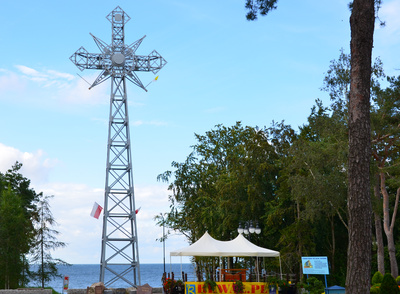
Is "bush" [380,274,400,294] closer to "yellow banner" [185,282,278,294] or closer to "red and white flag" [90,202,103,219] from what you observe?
"yellow banner" [185,282,278,294]

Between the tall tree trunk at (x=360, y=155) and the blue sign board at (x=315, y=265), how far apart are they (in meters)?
11.3

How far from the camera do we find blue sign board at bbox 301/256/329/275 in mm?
20391

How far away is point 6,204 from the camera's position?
3170 centimetres

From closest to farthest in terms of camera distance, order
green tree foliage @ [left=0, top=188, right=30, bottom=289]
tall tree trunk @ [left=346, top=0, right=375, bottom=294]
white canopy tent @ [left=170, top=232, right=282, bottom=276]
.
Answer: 1. tall tree trunk @ [left=346, top=0, right=375, bottom=294]
2. white canopy tent @ [left=170, top=232, right=282, bottom=276]
3. green tree foliage @ [left=0, top=188, right=30, bottom=289]

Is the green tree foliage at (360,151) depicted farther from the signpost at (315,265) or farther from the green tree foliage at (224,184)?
the green tree foliage at (224,184)

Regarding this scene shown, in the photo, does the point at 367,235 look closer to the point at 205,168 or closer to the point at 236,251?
the point at 236,251

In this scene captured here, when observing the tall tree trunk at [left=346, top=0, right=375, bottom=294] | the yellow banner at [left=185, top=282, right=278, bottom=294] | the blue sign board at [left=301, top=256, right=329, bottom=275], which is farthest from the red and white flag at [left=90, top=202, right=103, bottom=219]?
the tall tree trunk at [left=346, top=0, right=375, bottom=294]

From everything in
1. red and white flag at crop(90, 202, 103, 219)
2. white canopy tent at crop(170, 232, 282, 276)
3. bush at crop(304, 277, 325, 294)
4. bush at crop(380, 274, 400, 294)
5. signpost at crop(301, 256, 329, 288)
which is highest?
red and white flag at crop(90, 202, 103, 219)

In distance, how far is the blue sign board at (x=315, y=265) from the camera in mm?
20391

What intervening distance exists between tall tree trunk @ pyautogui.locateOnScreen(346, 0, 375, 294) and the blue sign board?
36.9 feet

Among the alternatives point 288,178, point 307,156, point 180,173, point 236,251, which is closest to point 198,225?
point 180,173

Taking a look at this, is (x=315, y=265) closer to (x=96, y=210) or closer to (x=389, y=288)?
(x=389, y=288)

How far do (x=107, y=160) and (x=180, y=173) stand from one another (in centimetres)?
1120

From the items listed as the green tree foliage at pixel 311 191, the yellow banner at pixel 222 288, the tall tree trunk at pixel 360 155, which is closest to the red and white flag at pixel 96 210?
the yellow banner at pixel 222 288
